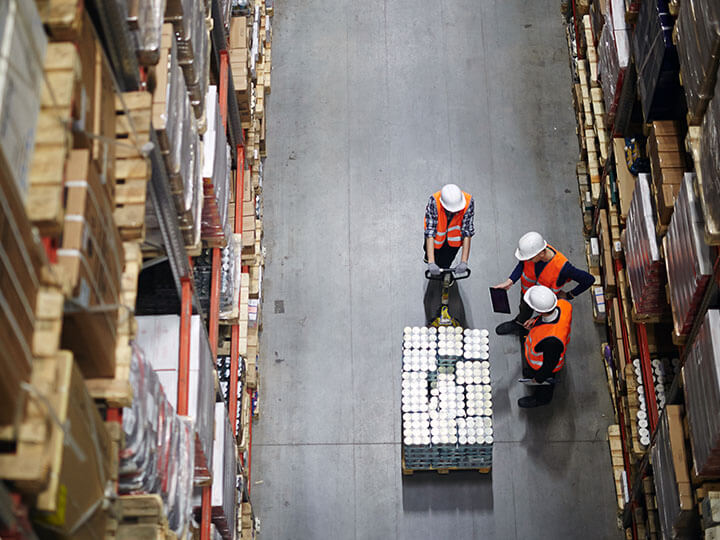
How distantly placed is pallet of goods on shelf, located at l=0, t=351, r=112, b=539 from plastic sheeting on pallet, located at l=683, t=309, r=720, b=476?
4576 millimetres

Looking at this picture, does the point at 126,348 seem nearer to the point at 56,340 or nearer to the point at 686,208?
the point at 56,340

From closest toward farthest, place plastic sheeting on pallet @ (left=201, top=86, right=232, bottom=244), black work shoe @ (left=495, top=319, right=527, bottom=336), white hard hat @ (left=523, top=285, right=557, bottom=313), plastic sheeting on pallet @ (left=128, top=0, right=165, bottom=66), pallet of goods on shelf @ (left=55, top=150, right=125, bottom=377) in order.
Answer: pallet of goods on shelf @ (left=55, top=150, right=125, bottom=377) → plastic sheeting on pallet @ (left=128, top=0, right=165, bottom=66) → plastic sheeting on pallet @ (left=201, top=86, right=232, bottom=244) → white hard hat @ (left=523, top=285, right=557, bottom=313) → black work shoe @ (left=495, top=319, right=527, bottom=336)

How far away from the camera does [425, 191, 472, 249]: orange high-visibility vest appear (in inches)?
386

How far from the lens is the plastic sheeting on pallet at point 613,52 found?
32.1 ft

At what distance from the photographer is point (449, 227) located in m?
10.0

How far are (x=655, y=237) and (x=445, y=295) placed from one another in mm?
3007

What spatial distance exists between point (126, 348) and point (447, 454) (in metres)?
5.70

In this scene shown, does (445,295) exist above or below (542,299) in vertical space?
above

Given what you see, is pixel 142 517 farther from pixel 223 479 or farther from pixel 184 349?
pixel 223 479

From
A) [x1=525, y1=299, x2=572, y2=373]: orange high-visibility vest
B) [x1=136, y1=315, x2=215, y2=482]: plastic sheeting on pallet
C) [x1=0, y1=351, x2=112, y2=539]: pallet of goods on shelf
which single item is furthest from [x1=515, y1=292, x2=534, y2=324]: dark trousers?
[x1=0, y1=351, x2=112, y2=539]: pallet of goods on shelf

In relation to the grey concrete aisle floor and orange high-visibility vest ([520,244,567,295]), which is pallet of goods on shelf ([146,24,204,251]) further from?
orange high-visibility vest ([520,244,567,295])

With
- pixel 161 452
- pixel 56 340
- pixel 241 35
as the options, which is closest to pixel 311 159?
pixel 241 35

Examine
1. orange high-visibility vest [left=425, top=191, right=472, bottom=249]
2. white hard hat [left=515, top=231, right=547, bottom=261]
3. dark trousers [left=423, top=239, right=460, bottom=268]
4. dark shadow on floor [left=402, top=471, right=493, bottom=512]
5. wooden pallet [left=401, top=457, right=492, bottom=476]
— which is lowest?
dark shadow on floor [left=402, top=471, right=493, bottom=512]

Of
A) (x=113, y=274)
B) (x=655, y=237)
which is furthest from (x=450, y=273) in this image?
(x=113, y=274)
